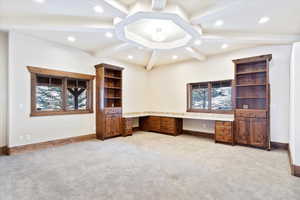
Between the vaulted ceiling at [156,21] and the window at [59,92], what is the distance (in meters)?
1.02

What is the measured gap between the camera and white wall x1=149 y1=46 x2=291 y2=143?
4445 mm

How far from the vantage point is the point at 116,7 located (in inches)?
110

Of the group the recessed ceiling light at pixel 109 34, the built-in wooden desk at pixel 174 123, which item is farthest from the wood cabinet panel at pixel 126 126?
the recessed ceiling light at pixel 109 34

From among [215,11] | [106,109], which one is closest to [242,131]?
[215,11]

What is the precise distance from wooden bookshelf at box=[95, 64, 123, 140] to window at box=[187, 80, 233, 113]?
2870mm

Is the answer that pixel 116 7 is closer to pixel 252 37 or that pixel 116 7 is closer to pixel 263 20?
pixel 263 20

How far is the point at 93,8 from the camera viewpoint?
3061 millimetres

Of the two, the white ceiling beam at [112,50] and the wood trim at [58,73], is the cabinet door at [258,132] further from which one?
the wood trim at [58,73]

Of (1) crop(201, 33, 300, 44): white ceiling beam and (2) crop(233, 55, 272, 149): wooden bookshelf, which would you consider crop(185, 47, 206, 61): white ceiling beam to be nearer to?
(1) crop(201, 33, 300, 44): white ceiling beam

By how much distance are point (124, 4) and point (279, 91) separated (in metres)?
4.69

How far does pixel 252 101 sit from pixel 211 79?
1.51 metres

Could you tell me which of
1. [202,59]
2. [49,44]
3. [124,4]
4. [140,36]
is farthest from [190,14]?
[49,44]

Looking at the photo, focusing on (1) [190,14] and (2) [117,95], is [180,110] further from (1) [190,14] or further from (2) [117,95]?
(1) [190,14]

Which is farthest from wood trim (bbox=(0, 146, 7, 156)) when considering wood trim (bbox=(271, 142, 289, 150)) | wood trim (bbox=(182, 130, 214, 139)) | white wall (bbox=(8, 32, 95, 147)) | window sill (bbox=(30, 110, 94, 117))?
wood trim (bbox=(271, 142, 289, 150))
